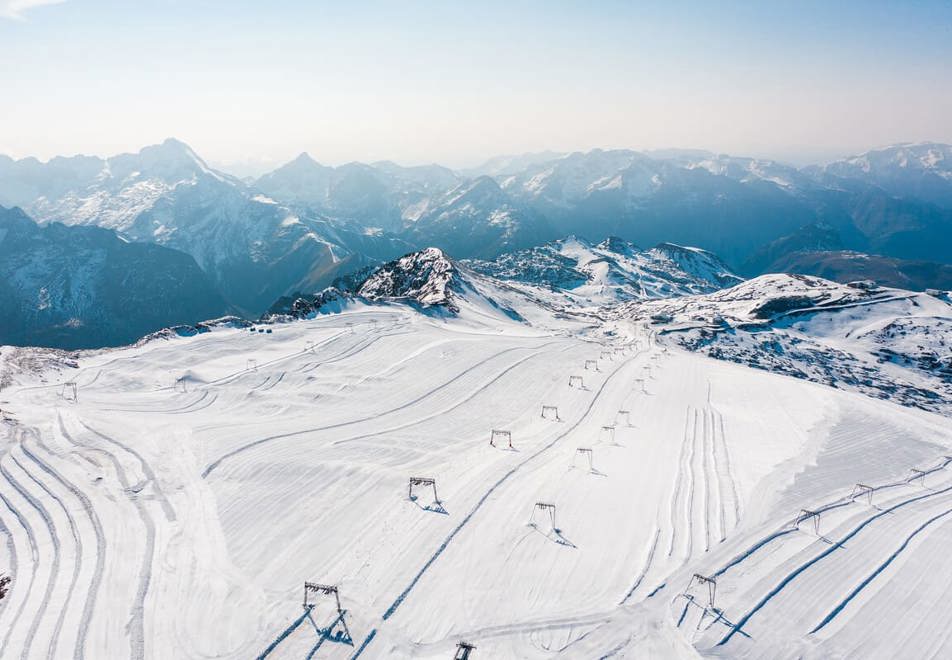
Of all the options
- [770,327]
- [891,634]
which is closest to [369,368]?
[891,634]

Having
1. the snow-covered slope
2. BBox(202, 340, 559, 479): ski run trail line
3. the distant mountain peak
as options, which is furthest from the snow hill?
the distant mountain peak

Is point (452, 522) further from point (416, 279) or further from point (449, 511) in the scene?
point (416, 279)

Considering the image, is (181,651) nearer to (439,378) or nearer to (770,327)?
(439,378)

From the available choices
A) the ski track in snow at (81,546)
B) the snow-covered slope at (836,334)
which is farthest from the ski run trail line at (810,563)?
the snow-covered slope at (836,334)

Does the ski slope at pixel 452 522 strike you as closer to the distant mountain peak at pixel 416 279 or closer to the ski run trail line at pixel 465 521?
the ski run trail line at pixel 465 521

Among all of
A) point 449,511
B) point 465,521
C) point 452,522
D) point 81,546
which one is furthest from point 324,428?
point 465,521
